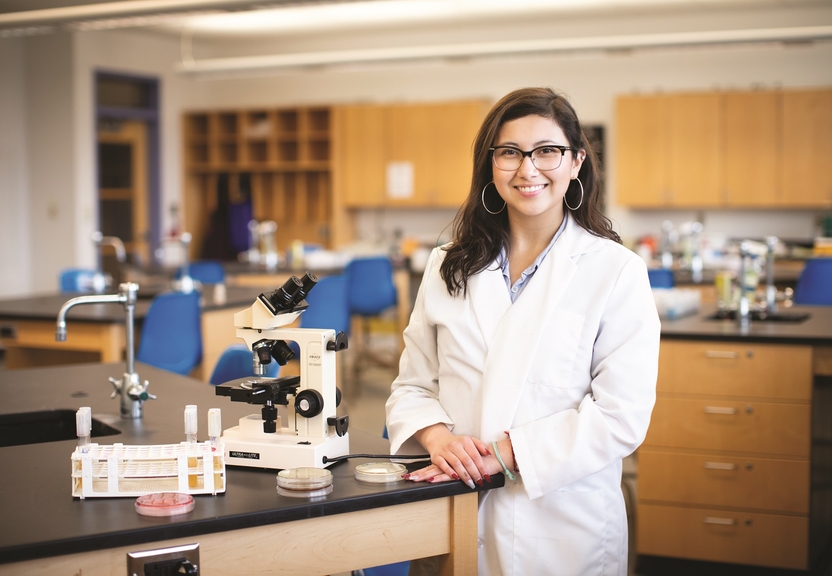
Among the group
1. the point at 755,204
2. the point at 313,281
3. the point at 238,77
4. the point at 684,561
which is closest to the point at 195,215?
the point at 238,77

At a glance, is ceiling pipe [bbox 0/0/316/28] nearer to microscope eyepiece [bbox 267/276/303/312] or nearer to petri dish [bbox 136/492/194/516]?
microscope eyepiece [bbox 267/276/303/312]

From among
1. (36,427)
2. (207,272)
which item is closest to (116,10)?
→ (207,272)

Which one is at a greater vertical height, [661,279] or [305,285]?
[305,285]

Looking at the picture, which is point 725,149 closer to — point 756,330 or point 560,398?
point 756,330

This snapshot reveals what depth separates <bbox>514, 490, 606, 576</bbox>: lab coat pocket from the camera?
1.73 m

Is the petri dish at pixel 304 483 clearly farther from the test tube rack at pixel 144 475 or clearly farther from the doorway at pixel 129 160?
the doorway at pixel 129 160

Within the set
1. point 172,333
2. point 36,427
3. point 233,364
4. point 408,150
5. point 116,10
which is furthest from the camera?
point 408,150

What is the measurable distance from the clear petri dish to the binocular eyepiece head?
0.35 meters

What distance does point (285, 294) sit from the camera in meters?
1.69

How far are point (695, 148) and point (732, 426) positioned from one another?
554 cm

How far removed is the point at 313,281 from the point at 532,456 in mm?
541

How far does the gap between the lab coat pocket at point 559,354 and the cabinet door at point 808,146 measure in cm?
701

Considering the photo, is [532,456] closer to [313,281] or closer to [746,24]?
[313,281]

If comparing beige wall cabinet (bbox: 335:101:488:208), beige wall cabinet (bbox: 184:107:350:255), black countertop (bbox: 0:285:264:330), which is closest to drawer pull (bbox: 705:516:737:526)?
black countertop (bbox: 0:285:264:330)
